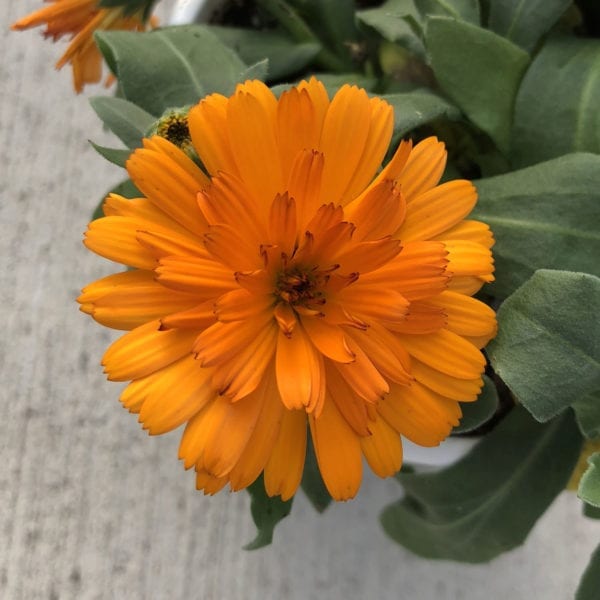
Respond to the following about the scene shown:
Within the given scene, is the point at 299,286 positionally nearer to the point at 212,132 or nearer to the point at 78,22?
the point at 212,132

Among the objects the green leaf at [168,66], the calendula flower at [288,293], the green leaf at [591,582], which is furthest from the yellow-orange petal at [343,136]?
the green leaf at [591,582]

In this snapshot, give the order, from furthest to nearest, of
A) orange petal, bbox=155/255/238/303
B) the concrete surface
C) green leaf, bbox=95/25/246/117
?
the concrete surface
green leaf, bbox=95/25/246/117
orange petal, bbox=155/255/238/303

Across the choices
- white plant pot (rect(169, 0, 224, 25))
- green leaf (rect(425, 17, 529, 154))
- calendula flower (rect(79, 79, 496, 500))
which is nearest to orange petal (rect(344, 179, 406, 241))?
calendula flower (rect(79, 79, 496, 500))

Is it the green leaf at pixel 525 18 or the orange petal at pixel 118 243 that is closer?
the orange petal at pixel 118 243

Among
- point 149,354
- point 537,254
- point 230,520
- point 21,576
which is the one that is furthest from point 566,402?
point 21,576

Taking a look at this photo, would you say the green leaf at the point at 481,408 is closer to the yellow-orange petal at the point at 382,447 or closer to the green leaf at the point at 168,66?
the yellow-orange petal at the point at 382,447

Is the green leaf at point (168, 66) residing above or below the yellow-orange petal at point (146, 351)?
above

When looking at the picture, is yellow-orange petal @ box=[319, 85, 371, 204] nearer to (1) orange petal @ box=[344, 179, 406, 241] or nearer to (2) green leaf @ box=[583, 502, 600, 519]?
(1) orange petal @ box=[344, 179, 406, 241]
